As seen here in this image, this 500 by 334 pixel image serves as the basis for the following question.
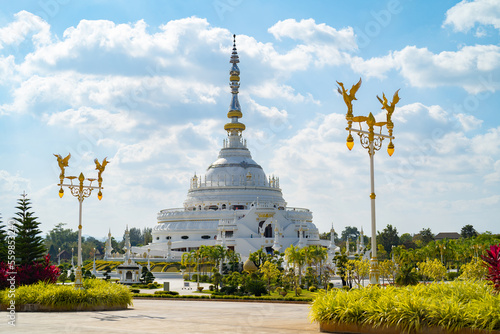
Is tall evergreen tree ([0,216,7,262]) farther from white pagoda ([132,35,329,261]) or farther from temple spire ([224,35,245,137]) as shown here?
temple spire ([224,35,245,137])

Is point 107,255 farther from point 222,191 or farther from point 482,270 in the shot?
point 482,270

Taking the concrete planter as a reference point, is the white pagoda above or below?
above

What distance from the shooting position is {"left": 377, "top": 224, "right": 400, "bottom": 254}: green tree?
110125mm

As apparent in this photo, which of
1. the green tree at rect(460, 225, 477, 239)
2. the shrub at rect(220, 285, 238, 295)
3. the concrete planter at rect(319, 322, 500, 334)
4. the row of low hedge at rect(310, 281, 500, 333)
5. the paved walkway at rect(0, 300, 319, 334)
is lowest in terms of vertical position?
the shrub at rect(220, 285, 238, 295)

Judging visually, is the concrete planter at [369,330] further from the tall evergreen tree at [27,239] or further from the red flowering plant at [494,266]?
the tall evergreen tree at [27,239]

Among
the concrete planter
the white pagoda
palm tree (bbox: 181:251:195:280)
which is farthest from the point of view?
the white pagoda

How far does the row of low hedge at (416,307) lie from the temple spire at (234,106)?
86467 millimetres

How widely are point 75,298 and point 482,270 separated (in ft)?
102

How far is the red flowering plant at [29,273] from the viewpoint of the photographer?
98.6 ft

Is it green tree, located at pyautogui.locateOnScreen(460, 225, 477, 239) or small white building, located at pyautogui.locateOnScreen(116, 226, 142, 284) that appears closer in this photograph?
small white building, located at pyautogui.locateOnScreen(116, 226, 142, 284)

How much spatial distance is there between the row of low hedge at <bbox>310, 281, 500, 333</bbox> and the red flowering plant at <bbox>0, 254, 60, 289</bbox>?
1814cm

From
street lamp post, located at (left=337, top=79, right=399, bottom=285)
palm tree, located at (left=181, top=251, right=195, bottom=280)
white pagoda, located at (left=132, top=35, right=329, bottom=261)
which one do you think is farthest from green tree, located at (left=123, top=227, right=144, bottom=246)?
→ street lamp post, located at (left=337, top=79, right=399, bottom=285)

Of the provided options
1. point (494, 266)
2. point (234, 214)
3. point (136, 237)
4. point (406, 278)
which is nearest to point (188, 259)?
point (234, 214)

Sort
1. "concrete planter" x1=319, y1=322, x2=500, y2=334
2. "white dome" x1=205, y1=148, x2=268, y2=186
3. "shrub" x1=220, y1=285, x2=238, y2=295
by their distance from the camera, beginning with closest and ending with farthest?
"concrete planter" x1=319, y1=322, x2=500, y2=334
"shrub" x1=220, y1=285, x2=238, y2=295
"white dome" x1=205, y1=148, x2=268, y2=186
